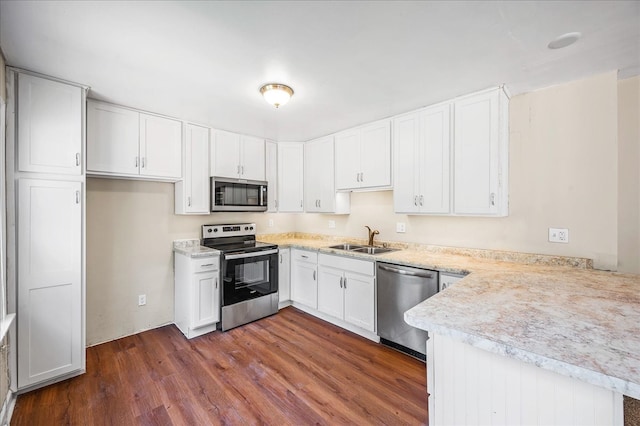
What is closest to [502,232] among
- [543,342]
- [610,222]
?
[610,222]

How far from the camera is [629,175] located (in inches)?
80.4

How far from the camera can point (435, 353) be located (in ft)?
3.77

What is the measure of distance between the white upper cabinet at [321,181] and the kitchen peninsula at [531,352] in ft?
7.30

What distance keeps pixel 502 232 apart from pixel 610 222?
69 centimetres

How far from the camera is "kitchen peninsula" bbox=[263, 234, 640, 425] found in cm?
82

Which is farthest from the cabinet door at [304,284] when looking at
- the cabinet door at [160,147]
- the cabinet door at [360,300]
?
the cabinet door at [160,147]

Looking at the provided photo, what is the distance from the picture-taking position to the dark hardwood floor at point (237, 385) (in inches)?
71.8

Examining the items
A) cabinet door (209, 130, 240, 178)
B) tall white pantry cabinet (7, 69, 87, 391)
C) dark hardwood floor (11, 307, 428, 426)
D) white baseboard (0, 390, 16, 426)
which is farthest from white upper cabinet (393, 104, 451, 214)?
white baseboard (0, 390, 16, 426)

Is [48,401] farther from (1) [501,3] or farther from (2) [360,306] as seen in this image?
(1) [501,3]

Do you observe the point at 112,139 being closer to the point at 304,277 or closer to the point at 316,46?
the point at 316,46

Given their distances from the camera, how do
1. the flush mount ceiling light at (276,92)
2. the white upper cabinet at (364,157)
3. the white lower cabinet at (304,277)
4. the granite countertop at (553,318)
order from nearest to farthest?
1. the granite countertop at (553,318)
2. the flush mount ceiling light at (276,92)
3. the white upper cabinet at (364,157)
4. the white lower cabinet at (304,277)

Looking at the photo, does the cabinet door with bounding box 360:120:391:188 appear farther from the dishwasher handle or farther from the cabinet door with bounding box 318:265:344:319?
the cabinet door with bounding box 318:265:344:319

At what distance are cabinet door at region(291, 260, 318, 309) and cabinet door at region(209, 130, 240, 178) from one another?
146 cm

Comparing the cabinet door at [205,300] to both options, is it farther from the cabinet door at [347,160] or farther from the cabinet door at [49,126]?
the cabinet door at [347,160]
